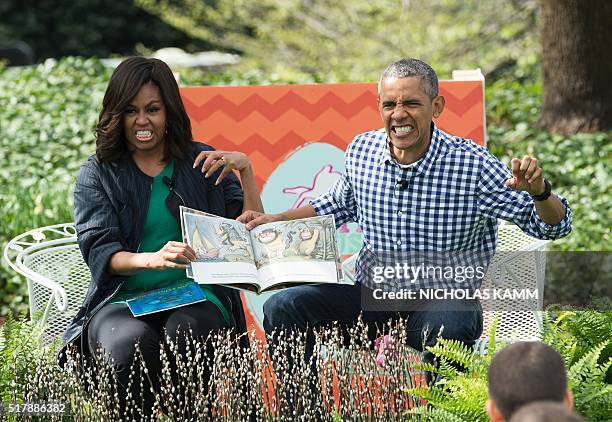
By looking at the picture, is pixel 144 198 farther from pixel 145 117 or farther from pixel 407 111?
pixel 407 111

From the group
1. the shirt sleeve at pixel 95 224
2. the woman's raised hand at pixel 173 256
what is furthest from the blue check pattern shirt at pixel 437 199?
the shirt sleeve at pixel 95 224

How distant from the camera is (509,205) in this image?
4117 mm

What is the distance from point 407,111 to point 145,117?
1082 mm

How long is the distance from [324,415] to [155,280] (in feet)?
3.44

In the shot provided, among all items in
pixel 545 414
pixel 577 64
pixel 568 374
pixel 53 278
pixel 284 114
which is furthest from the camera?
pixel 577 64

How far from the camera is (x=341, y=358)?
3.68 m

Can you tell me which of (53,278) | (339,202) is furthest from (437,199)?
(53,278)

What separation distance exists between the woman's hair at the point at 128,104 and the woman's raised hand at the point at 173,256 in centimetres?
62

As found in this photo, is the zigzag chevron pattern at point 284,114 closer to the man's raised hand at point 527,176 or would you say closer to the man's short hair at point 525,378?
the man's raised hand at point 527,176

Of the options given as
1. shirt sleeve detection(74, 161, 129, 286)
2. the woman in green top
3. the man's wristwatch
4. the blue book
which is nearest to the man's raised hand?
the man's wristwatch

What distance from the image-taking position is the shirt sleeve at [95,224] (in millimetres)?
4207

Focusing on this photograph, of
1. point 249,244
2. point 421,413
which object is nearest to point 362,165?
point 249,244

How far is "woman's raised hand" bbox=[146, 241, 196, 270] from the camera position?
12.9 ft

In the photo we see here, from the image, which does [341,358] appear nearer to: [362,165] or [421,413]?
[421,413]
